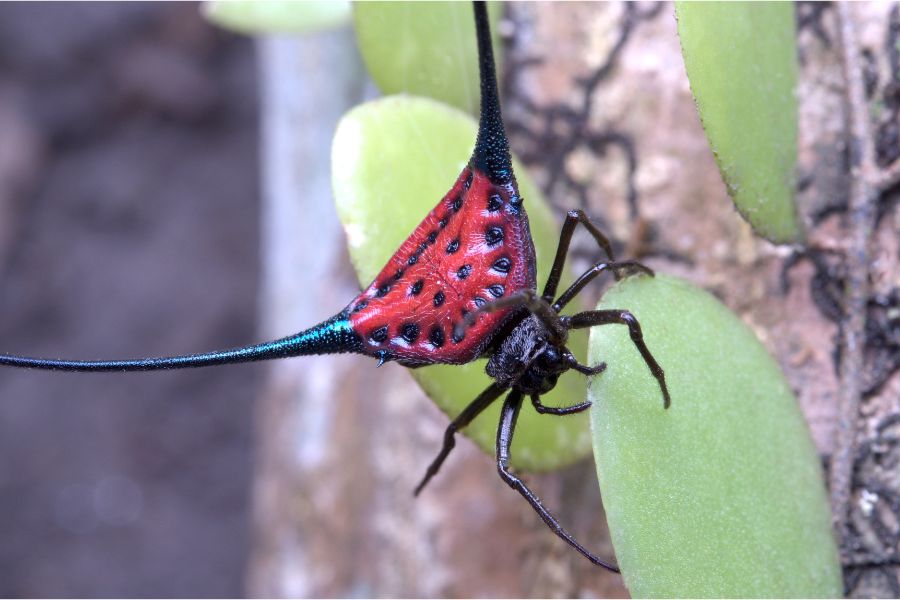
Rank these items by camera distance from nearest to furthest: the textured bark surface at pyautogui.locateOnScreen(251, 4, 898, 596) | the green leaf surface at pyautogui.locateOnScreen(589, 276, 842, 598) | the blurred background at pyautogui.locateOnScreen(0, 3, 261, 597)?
the green leaf surface at pyautogui.locateOnScreen(589, 276, 842, 598)
the textured bark surface at pyautogui.locateOnScreen(251, 4, 898, 596)
the blurred background at pyautogui.locateOnScreen(0, 3, 261, 597)

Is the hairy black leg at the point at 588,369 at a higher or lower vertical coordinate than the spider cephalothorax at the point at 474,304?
lower

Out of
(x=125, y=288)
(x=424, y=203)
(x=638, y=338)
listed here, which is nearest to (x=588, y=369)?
(x=638, y=338)

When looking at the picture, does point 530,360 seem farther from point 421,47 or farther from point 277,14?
point 277,14

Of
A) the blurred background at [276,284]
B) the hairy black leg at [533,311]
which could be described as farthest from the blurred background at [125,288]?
the hairy black leg at [533,311]

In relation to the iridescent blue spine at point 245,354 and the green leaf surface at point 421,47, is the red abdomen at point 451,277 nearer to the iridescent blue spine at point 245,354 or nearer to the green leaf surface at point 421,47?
the iridescent blue spine at point 245,354

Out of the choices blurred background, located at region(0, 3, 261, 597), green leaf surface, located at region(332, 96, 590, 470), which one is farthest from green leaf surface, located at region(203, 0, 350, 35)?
blurred background, located at region(0, 3, 261, 597)

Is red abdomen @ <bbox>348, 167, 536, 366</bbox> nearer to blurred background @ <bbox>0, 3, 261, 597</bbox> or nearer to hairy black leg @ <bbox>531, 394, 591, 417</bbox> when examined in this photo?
hairy black leg @ <bbox>531, 394, 591, 417</bbox>
